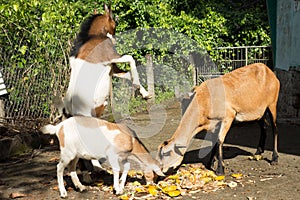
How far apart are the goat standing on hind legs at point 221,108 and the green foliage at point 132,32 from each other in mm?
3763

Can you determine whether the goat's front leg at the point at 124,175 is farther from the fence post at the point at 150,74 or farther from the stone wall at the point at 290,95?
the fence post at the point at 150,74

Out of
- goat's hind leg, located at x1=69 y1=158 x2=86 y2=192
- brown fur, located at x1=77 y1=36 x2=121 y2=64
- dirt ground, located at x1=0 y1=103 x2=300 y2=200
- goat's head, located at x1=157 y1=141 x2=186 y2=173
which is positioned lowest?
dirt ground, located at x1=0 y1=103 x2=300 y2=200

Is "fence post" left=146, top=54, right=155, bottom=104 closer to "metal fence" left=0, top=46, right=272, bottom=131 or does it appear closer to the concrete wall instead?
the concrete wall

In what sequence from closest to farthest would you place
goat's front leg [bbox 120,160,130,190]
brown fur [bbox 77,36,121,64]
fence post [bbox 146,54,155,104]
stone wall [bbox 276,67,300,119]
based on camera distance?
goat's front leg [bbox 120,160,130,190]
brown fur [bbox 77,36,121,64]
stone wall [bbox 276,67,300,119]
fence post [bbox 146,54,155,104]

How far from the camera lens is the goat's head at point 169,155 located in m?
5.95

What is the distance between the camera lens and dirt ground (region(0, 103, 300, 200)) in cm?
578

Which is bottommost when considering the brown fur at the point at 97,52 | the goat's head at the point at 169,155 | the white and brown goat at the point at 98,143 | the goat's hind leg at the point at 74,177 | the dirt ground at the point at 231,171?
the dirt ground at the point at 231,171

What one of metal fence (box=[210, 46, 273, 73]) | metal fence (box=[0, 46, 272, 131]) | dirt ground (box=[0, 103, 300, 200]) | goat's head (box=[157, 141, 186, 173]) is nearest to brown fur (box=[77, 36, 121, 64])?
goat's head (box=[157, 141, 186, 173])

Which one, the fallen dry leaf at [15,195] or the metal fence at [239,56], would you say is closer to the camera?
the fallen dry leaf at [15,195]

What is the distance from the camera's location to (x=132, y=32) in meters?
14.1

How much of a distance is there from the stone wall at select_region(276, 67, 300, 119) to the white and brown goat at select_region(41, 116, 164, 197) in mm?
6100

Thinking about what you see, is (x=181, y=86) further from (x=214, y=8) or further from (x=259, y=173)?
(x=259, y=173)

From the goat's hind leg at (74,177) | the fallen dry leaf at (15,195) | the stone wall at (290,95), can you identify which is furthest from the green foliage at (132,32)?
the stone wall at (290,95)

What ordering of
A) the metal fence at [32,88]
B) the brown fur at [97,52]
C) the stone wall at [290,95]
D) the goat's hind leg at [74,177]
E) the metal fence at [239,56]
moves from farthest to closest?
the metal fence at [239,56], the stone wall at [290,95], the metal fence at [32,88], the goat's hind leg at [74,177], the brown fur at [97,52]
